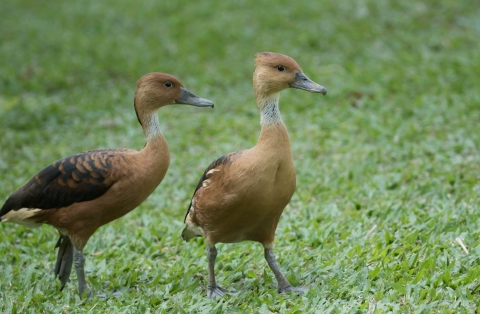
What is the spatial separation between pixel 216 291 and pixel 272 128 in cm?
126

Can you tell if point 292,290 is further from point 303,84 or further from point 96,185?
point 96,185

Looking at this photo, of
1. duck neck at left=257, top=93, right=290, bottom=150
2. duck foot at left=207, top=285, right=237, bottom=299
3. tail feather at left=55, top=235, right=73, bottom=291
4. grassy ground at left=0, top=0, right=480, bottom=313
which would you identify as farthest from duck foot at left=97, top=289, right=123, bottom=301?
duck neck at left=257, top=93, right=290, bottom=150

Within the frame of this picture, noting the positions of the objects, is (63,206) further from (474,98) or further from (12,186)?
(474,98)

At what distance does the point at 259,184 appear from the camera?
165 inches

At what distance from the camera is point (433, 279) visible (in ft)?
14.0

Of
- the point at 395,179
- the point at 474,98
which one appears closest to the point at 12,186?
the point at 395,179

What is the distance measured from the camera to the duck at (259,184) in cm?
422

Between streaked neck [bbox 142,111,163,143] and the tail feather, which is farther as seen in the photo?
the tail feather

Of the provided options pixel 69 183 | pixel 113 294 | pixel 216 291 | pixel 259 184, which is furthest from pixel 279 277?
pixel 69 183

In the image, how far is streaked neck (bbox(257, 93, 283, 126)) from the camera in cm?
437

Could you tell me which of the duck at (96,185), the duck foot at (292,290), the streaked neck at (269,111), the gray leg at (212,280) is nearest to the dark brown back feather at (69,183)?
the duck at (96,185)

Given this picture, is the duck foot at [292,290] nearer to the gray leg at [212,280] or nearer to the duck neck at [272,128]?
the gray leg at [212,280]

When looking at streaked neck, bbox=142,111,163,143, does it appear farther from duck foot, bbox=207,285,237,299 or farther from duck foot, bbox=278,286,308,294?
duck foot, bbox=278,286,308,294

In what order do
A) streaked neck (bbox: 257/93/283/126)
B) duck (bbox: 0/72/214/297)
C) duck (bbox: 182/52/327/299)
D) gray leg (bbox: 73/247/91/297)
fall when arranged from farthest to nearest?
gray leg (bbox: 73/247/91/297) < duck (bbox: 0/72/214/297) < streaked neck (bbox: 257/93/283/126) < duck (bbox: 182/52/327/299)
